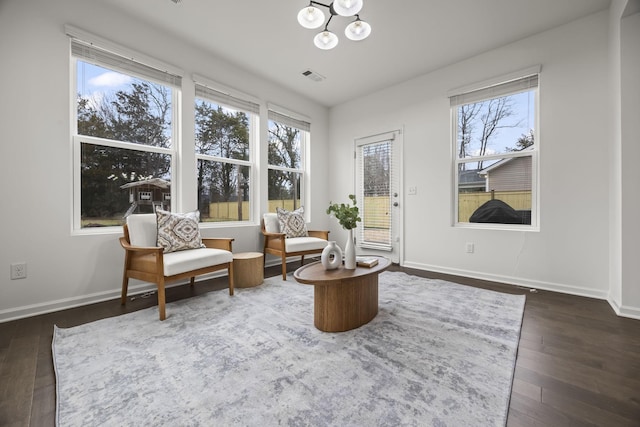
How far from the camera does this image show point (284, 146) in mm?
4422

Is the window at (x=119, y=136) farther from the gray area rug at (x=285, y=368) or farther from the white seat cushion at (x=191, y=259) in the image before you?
the gray area rug at (x=285, y=368)

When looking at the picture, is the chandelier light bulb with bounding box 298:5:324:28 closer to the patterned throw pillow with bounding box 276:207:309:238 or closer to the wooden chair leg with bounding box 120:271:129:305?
the patterned throw pillow with bounding box 276:207:309:238

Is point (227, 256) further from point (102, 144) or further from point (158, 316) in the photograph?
point (102, 144)

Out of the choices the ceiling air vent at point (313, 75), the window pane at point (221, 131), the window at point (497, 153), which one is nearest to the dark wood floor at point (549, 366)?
the window at point (497, 153)

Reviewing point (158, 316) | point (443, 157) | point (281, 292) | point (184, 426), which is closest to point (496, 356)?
point (184, 426)

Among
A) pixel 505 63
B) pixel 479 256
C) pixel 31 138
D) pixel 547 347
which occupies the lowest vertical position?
pixel 547 347

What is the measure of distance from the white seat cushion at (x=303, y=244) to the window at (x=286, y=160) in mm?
861

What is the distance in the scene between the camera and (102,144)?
261 cm

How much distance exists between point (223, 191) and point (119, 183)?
1150mm

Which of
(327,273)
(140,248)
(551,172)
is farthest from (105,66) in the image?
(551,172)

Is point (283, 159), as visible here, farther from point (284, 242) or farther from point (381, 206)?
point (381, 206)

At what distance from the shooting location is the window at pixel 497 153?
3.08 meters

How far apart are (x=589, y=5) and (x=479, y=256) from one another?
8.77 ft

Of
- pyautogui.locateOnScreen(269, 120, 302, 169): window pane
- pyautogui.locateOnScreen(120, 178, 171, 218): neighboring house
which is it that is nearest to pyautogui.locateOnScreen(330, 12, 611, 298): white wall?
pyautogui.locateOnScreen(269, 120, 302, 169): window pane
